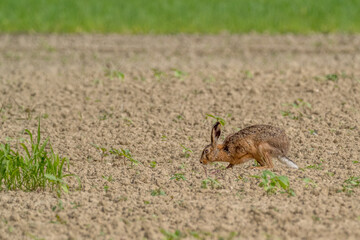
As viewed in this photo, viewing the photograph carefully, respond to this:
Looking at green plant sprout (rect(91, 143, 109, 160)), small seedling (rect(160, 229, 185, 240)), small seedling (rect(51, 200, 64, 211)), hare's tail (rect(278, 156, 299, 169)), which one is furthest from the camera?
green plant sprout (rect(91, 143, 109, 160))

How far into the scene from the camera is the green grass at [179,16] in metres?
15.0

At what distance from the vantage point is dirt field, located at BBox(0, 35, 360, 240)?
17.0 ft

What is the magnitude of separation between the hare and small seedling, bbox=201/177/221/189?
19.5 inches

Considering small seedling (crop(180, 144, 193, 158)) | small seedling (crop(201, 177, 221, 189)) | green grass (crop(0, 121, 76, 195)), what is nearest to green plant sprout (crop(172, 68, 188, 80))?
small seedling (crop(180, 144, 193, 158))

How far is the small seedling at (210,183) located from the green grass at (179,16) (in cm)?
907

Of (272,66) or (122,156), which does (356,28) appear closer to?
(272,66)

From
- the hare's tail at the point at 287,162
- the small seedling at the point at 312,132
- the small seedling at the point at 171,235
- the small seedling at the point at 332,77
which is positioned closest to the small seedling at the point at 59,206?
the small seedling at the point at 171,235

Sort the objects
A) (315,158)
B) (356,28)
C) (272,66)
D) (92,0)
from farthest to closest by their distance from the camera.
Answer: (92,0), (356,28), (272,66), (315,158)

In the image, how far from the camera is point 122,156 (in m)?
6.79

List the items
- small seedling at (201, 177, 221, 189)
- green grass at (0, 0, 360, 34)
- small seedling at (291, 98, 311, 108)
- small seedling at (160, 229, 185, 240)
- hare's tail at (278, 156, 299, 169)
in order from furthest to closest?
green grass at (0, 0, 360, 34) < small seedling at (291, 98, 311, 108) < hare's tail at (278, 156, 299, 169) < small seedling at (201, 177, 221, 189) < small seedling at (160, 229, 185, 240)

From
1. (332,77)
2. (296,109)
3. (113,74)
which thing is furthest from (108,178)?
(332,77)

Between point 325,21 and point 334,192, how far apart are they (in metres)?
10.3

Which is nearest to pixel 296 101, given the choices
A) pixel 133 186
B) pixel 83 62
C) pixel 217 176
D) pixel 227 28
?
pixel 217 176

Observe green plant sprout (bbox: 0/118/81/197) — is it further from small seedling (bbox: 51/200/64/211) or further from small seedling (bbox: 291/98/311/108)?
small seedling (bbox: 291/98/311/108)
